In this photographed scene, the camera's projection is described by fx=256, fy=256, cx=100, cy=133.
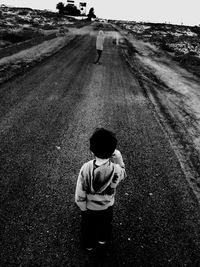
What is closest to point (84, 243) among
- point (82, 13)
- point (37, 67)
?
point (37, 67)

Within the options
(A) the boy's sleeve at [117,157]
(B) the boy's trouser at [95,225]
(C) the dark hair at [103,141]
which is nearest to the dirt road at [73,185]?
(B) the boy's trouser at [95,225]

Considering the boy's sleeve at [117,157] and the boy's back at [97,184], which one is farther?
the boy's sleeve at [117,157]

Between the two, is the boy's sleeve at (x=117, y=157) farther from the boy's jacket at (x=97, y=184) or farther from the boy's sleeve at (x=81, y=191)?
the boy's sleeve at (x=81, y=191)

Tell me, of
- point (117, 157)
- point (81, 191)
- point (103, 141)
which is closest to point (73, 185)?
point (81, 191)

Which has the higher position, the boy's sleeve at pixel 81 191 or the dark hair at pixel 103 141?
the dark hair at pixel 103 141

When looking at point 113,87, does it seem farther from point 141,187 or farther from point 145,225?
point 145,225

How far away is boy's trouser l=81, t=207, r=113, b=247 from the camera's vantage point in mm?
2955

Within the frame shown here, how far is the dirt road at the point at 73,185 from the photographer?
3.21 metres

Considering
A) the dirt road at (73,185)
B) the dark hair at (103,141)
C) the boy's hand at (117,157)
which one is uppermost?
the dark hair at (103,141)

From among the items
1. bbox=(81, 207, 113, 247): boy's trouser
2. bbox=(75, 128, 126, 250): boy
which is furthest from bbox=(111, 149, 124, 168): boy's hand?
bbox=(81, 207, 113, 247): boy's trouser

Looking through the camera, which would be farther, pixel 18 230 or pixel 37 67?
pixel 37 67

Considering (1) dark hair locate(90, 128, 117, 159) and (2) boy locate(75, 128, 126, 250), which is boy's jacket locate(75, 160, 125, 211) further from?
(1) dark hair locate(90, 128, 117, 159)

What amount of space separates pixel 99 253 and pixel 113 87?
301 inches

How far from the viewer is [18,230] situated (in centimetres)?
336
